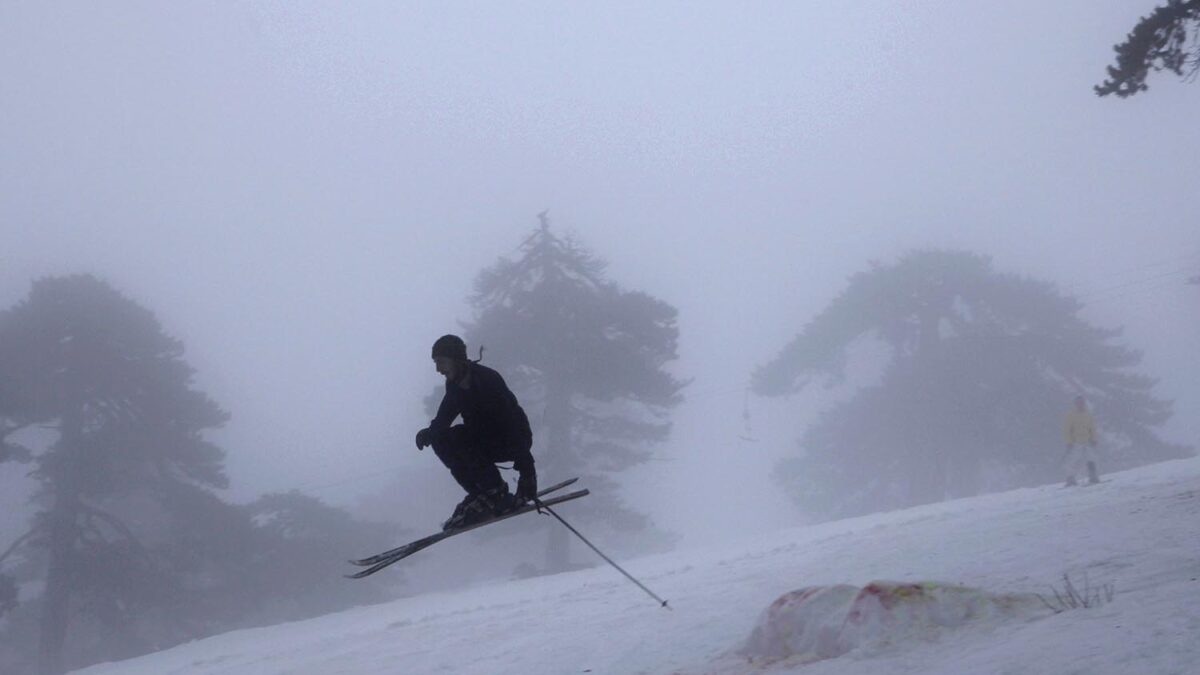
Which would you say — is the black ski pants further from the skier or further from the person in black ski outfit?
the skier

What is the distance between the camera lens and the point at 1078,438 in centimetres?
2058

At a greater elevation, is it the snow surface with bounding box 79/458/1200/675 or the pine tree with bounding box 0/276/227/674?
the pine tree with bounding box 0/276/227/674

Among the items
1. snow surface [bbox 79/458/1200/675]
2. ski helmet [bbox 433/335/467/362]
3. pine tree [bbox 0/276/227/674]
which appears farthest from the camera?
Answer: pine tree [bbox 0/276/227/674]

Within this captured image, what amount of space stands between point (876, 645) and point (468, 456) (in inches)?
134

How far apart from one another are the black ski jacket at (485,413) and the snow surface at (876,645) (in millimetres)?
A: 2095

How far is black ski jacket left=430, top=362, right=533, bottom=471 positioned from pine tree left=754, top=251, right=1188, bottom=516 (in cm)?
3786

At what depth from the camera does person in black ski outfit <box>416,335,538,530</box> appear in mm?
7762

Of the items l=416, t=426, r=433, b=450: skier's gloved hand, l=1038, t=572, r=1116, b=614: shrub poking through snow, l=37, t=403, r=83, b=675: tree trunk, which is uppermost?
l=37, t=403, r=83, b=675: tree trunk

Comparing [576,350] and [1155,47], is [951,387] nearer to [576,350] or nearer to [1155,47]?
[576,350]

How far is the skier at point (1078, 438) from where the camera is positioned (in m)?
20.4

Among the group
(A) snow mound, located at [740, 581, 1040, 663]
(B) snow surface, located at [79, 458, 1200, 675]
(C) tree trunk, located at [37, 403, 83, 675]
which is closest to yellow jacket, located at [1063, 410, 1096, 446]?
(B) snow surface, located at [79, 458, 1200, 675]

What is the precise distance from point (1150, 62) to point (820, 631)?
9.17m

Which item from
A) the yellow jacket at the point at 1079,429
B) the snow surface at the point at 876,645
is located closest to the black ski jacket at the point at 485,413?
the snow surface at the point at 876,645

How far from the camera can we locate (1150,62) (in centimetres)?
1185
